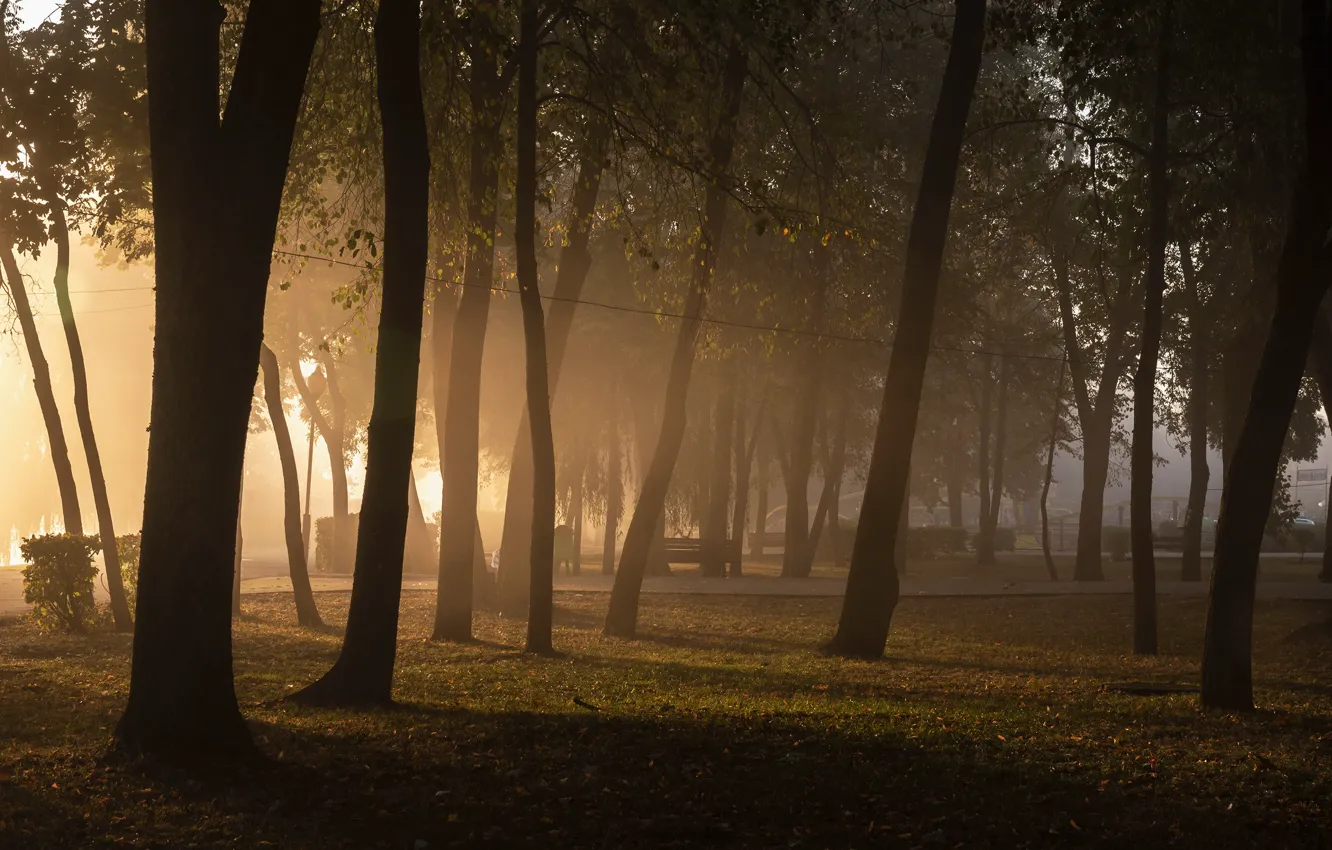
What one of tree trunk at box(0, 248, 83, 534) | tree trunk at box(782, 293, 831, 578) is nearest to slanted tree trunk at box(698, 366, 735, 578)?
tree trunk at box(782, 293, 831, 578)

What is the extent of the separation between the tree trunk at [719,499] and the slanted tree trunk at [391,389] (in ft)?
73.5

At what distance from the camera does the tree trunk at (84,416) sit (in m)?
18.4

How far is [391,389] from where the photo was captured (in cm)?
1052

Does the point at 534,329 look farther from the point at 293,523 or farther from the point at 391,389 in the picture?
the point at 293,523

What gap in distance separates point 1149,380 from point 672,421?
21.6 ft

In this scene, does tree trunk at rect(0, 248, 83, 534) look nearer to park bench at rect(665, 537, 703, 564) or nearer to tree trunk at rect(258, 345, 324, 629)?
tree trunk at rect(258, 345, 324, 629)

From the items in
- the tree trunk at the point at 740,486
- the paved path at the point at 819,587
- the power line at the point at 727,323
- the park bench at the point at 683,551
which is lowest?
the paved path at the point at 819,587

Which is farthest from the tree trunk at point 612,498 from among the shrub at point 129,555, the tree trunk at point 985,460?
the shrub at point 129,555

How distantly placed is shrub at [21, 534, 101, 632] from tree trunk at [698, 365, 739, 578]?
16.8m

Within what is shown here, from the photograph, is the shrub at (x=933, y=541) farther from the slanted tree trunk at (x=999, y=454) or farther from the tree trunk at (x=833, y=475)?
the tree trunk at (x=833, y=475)

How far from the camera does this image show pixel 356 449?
1804 inches

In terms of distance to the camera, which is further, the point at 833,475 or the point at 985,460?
the point at 985,460

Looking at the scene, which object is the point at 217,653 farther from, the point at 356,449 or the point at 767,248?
the point at 356,449

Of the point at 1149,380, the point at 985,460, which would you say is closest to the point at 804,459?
the point at 985,460
